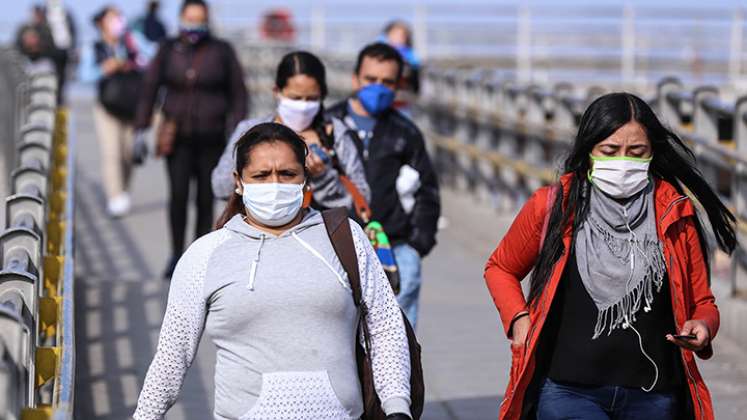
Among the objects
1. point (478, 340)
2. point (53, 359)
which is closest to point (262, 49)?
point (478, 340)

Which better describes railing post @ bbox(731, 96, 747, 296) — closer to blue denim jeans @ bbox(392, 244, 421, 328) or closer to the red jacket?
blue denim jeans @ bbox(392, 244, 421, 328)

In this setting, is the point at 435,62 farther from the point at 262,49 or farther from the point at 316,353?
the point at 316,353

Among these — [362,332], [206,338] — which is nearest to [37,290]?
[362,332]

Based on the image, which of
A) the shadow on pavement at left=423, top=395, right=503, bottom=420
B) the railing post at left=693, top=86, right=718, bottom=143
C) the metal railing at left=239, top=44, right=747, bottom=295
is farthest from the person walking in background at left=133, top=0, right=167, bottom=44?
the shadow on pavement at left=423, top=395, right=503, bottom=420

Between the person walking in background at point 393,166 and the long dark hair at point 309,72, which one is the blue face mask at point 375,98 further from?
the long dark hair at point 309,72

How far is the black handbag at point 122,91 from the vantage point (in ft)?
49.8

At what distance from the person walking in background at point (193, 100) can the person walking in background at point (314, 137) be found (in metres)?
4.22

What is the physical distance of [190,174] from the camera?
37.0 ft

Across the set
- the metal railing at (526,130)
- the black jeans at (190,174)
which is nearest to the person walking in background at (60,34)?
the metal railing at (526,130)

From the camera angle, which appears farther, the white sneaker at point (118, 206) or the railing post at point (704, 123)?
the white sneaker at point (118, 206)

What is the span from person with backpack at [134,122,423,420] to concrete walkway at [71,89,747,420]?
2835 millimetres

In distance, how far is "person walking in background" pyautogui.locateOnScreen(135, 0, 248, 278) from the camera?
431 inches

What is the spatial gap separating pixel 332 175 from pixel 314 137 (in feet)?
0.57

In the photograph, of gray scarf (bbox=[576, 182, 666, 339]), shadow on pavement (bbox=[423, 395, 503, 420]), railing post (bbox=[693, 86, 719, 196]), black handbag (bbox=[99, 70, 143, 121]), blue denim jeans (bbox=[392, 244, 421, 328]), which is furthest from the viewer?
black handbag (bbox=[99, 70, 143, 121])
